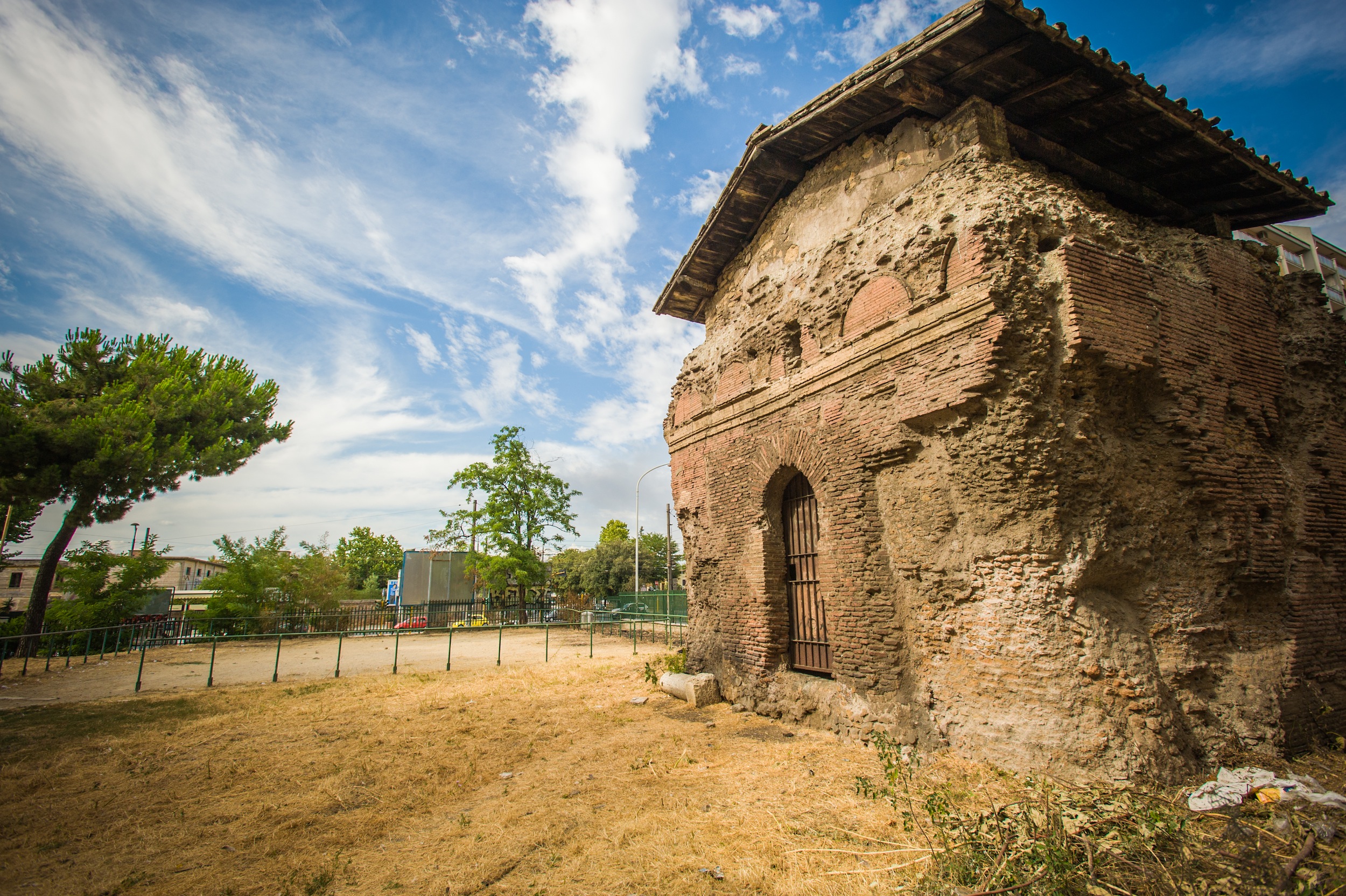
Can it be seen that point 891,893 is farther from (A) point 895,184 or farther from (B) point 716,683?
(A) point 895,184

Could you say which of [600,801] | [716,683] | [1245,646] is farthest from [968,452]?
[716,683]

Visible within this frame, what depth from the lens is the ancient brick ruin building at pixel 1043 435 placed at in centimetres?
544

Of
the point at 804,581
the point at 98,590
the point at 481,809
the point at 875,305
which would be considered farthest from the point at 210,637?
the point at 875,305

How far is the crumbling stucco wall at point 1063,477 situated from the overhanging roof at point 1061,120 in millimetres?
441

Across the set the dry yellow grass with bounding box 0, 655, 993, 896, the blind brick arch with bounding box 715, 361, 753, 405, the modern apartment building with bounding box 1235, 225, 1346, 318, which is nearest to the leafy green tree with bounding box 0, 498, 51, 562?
the dry yellow grass with bounding box 0, 655, 993, 896

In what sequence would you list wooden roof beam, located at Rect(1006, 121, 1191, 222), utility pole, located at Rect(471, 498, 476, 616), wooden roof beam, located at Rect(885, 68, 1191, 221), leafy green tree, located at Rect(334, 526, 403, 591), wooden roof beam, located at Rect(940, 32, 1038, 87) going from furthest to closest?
1. leafy green tree, located at Rect(334, 526, 403, 591)
2. utility pole, located at Rect(471, 498, 476, 616)
3. wooden roof beam, located at Rect(1006, 121, 1191, 222)
4. wooden roof beam, located at Rect(885, 68, 1191, 221)
5. wooden roof beam, located at Rect(940, 32, 1038, 87)

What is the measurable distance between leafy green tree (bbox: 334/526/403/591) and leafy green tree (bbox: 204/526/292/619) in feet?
149

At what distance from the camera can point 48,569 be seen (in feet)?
60.5

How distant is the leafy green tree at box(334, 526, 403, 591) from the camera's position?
71.3 m

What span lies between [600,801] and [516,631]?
78.6 feet

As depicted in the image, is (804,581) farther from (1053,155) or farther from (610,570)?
(610,570)

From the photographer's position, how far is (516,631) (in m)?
27.9

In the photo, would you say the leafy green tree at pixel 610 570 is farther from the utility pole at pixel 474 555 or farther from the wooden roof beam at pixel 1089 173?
the wooden roof beam at pixel 1089 173

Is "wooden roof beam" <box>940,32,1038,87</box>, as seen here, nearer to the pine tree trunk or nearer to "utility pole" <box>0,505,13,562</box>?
the pine tree trunk
